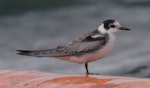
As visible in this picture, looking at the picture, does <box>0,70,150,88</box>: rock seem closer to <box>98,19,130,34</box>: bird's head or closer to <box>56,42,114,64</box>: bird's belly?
<box>56,42,114,64</box>: bird's belly

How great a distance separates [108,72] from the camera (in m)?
13.2

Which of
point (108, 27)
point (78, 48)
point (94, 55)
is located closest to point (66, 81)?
point (94, 55)

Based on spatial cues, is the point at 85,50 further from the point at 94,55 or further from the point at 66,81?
the point at 66,81

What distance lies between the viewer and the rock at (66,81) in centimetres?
614

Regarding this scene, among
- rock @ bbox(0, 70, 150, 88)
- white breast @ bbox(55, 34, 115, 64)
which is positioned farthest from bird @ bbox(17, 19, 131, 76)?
rock @ bbox(0, 70, 150, 88)

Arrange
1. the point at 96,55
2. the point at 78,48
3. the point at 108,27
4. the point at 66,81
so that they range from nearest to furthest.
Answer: the point at 66,81 < the point at 96,55 < the point at 78,48 < the point at 108,27

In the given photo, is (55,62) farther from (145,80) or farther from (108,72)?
(145,80)

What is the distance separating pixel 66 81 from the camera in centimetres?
641

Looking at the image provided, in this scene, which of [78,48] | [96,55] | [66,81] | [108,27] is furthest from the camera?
[108,27]

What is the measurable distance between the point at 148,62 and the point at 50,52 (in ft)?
22.6

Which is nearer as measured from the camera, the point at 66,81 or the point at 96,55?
the point at 66,81

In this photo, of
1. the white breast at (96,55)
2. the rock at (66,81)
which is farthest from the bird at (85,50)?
the rock at (66,81)

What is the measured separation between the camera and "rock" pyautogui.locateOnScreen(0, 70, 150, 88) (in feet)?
20.2

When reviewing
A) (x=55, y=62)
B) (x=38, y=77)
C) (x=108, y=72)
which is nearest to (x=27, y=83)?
(x=38, y=77)
